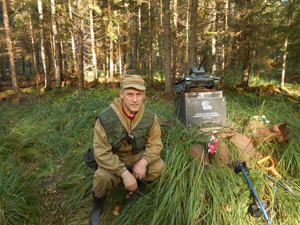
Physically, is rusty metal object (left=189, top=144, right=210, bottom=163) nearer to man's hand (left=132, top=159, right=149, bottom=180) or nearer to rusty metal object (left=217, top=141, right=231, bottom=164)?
rusty metal object (left=217, top=141, right=231, bottom=164)

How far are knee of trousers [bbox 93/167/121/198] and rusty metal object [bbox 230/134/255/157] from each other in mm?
2054

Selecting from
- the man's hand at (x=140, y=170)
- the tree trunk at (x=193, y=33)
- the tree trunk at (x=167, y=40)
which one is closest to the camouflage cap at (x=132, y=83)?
the man's hand at (x=140, y=170)

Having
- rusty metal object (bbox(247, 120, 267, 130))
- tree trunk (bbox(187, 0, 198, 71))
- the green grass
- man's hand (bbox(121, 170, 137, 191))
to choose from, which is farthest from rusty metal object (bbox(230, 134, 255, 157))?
tree trunk (bbox(187, 0, 198, 71))

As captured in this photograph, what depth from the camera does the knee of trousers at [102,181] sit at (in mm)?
1823

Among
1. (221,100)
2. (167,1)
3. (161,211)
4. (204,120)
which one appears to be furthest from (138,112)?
(167,1)

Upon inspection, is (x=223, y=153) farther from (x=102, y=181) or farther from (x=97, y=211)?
(x=97, y=211)

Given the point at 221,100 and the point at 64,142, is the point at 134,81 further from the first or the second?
the point at 64,142

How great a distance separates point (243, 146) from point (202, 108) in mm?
1029

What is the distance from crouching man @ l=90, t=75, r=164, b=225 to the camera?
1817 millimetres

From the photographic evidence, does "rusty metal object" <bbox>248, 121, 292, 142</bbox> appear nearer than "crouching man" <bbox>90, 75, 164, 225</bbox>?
No

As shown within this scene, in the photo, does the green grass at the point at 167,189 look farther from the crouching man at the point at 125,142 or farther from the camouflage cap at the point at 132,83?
the camouflage cap at the point at 132,83

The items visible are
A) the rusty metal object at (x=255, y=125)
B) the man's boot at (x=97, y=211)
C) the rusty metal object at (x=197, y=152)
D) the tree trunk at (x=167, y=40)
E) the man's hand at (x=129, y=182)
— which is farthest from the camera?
the tree trunk at (x=167, y=40)

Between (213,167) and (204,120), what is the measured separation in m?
1.24

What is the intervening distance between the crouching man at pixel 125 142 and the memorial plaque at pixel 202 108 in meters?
1.30
